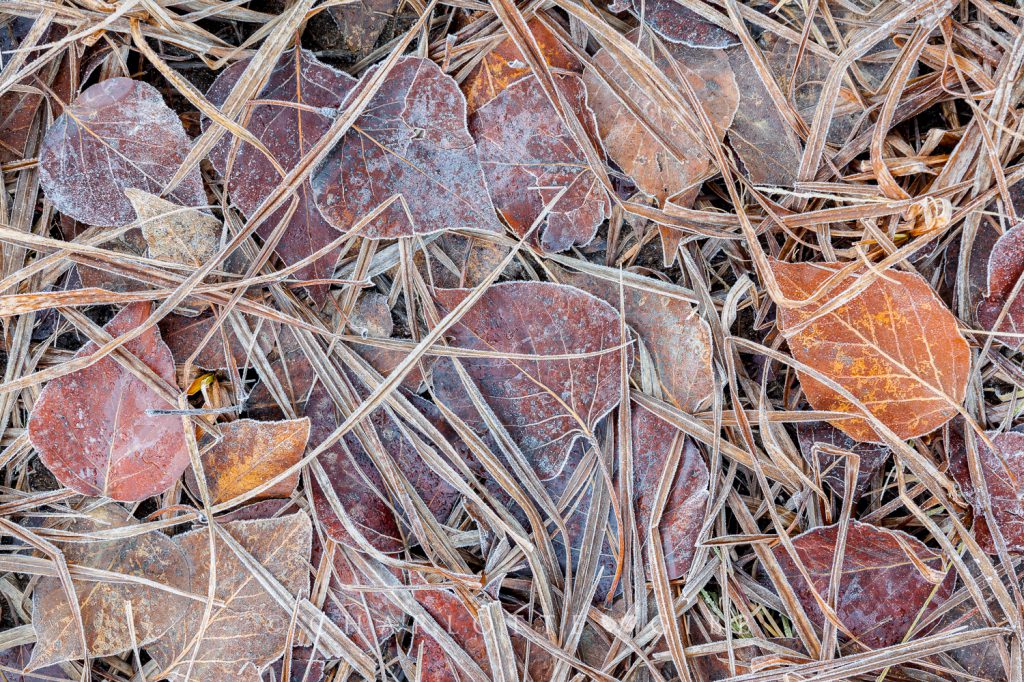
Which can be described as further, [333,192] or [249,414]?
[249,414]

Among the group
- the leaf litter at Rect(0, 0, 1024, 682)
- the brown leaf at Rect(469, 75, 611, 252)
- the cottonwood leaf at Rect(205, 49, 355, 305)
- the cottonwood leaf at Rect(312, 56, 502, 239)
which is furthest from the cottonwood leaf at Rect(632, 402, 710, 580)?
the cottonwood leaf at Rect(205, 49, 355, 305)

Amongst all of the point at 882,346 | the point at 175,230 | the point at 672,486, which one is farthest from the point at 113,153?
the point at 882,346

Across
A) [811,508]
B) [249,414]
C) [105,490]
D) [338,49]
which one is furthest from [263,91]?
[811,508]

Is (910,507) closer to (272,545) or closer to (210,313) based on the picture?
(272,545)

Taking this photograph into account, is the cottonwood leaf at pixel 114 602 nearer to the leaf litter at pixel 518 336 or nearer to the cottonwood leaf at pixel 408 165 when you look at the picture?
the leaf litter at pixel 518 336

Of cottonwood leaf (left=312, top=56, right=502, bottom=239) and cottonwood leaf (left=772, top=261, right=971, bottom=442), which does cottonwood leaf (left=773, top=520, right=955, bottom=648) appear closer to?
cottonwood leaf (left=772, top=261, right=971, bottom=442)

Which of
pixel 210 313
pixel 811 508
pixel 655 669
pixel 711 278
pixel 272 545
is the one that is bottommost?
pixel 655 669
